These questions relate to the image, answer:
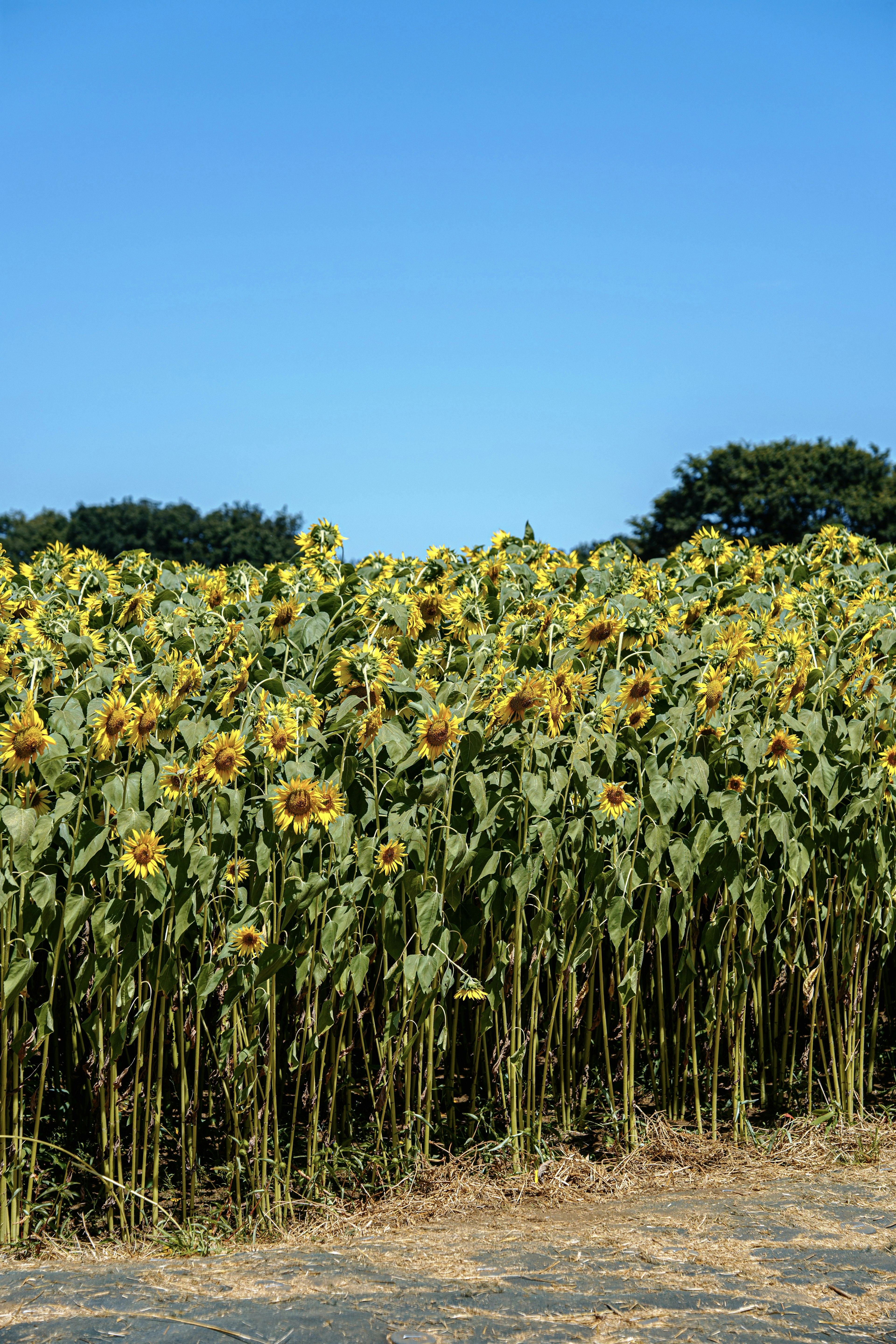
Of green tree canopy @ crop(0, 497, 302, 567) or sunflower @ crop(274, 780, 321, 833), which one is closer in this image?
sunflower @ crop(274, 780, 321, 833)

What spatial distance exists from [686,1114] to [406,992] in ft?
4.15

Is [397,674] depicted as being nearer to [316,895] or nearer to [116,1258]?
[316,895]

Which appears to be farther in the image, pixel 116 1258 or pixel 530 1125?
pixel 530 1125

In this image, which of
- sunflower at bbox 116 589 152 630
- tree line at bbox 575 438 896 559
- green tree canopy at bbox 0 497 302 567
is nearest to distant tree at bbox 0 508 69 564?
green tree canopy at bbox 0 497 302 567

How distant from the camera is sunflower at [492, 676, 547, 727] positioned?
3.54 m

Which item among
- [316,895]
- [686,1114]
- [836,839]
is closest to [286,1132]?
[316,895]

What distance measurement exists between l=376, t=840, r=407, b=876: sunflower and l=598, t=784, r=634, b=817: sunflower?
0.62 m

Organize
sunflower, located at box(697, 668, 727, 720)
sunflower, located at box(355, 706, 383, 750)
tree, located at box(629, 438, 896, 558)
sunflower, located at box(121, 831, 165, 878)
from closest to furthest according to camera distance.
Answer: sunflower, located at box(121, 831, 165, 878), sunflower, located at box(355, 706, 383, 750), sunflower, located at box(697, 668, 727, 720), tree, located at box(629, 438, 896, 558)

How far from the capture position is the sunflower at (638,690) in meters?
3.74

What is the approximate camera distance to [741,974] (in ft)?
12.4

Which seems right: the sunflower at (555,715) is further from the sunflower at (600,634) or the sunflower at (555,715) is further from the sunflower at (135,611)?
the sunflower at (135,611)

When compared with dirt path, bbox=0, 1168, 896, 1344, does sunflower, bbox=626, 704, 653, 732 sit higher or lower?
higher

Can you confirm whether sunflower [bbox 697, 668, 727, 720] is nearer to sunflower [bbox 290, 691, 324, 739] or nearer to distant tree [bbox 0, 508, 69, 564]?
sunflower [bbox 290, 691, 324, 739]

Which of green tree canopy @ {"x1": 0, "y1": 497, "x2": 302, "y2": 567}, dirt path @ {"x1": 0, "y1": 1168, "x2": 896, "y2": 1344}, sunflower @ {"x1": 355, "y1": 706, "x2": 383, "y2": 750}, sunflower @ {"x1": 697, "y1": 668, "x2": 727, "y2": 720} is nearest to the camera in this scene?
dirt path @ {"x1": 0, "y1": 1168, "x2": 896, "y2": 1344}
